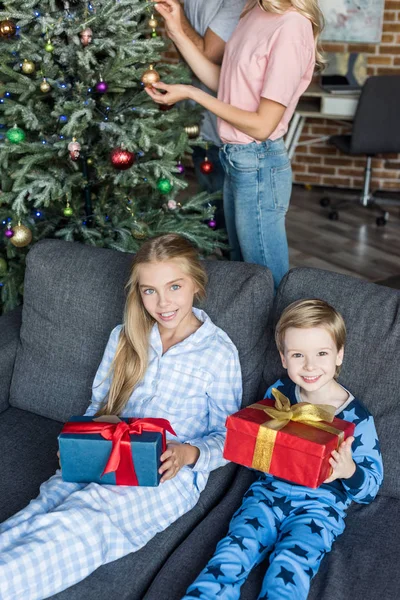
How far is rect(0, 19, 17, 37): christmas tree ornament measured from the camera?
7.46 feet

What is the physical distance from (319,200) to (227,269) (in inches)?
148

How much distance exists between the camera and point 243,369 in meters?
1.98

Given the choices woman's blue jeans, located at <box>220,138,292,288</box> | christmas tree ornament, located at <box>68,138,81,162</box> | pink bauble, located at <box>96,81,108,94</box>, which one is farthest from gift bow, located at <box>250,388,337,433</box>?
pink bauble, located at <box>96,81,108,94</box>

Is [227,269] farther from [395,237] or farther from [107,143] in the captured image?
[395,237]

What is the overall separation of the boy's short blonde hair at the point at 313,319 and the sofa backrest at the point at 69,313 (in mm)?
262

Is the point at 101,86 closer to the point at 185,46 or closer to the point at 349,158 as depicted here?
the point at 185,46

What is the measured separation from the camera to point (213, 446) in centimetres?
180

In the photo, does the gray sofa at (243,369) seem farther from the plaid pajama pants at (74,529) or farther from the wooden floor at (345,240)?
the wooden floor at (345,240)

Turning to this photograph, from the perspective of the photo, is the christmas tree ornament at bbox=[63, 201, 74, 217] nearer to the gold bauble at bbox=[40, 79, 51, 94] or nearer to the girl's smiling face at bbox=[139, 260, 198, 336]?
the gold bauble at bbox=[40, 79, 51, 94]

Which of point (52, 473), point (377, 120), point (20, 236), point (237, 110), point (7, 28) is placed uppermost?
point (7, 28)

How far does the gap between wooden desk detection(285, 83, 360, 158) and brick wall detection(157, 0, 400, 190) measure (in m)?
0.35

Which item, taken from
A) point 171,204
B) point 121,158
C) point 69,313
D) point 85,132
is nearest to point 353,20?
point 171,204

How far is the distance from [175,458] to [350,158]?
14.9 ft

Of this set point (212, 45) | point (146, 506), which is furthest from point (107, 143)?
point (146, 506)
